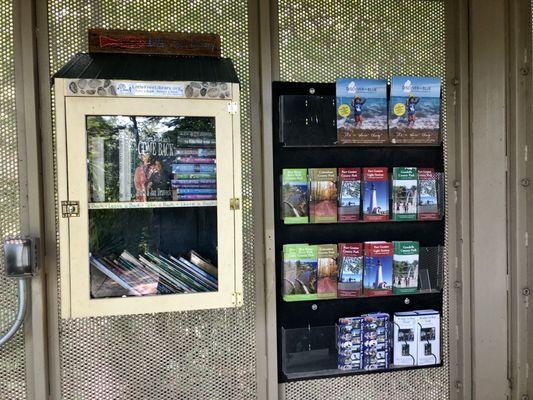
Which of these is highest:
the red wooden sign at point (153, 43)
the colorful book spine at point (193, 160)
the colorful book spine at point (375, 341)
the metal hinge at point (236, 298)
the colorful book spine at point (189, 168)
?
the red wooden sign at point (153, 43)

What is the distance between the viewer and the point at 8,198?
76.6 inches

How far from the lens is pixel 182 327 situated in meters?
2.09

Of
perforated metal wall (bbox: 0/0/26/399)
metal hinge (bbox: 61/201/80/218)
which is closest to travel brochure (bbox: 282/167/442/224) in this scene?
metal hinge (bbox: 61/201/80/218)

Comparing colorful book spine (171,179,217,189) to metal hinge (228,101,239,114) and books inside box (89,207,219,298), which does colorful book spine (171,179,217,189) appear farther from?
metal hinge (228,101,239,114)

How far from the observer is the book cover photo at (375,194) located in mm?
2174

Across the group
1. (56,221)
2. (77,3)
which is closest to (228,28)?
(77,3)

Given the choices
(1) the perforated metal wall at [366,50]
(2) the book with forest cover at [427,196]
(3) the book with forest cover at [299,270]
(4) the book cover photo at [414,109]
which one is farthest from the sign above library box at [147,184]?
(2) the book with forest cover at [427,196]

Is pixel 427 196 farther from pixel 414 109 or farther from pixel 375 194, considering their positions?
pixel 414 109

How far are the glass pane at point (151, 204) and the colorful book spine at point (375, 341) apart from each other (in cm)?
90

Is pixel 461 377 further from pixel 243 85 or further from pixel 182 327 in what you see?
pixel 243 85

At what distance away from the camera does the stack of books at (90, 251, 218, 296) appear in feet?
5.98

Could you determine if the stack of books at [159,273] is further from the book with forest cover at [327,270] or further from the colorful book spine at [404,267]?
the colorful book spine at [404,267]

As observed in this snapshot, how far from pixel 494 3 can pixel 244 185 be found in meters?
1.69

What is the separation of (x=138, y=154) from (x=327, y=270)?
1.10m
